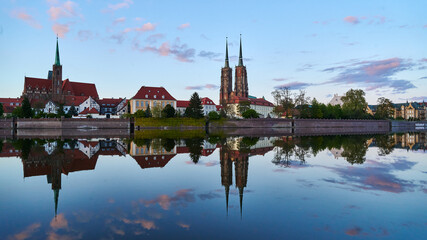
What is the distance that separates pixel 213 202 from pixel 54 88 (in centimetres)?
9997

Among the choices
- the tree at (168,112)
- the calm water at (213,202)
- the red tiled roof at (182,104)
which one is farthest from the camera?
the red tiled roof at (182,104)

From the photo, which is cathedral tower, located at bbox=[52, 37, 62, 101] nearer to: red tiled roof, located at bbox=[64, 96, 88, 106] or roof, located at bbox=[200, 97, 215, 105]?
red tiled roof, located at bbox=[64, 96, 88, 106]

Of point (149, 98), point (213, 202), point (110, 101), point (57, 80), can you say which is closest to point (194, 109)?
point (149, 98)

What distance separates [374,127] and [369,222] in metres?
99.7

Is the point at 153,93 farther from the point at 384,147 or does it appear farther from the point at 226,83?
the point at 384,147

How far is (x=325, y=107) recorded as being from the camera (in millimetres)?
94562

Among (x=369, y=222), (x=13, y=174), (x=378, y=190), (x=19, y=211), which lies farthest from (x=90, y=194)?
(x=378, y=190)

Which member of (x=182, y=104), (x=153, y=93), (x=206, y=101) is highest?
(x=153, y=93)

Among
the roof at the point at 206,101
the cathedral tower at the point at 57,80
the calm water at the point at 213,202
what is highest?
the cathedral tower at the point at 57,80

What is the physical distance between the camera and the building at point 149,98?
85.1 m

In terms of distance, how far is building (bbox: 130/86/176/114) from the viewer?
85062 mm

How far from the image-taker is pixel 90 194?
11.0m

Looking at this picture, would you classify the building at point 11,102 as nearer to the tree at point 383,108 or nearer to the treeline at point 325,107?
the treeline at point 325,107

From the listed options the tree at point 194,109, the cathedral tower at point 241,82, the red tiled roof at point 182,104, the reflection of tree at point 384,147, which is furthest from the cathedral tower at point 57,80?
the reflection of tree at point 384,147
